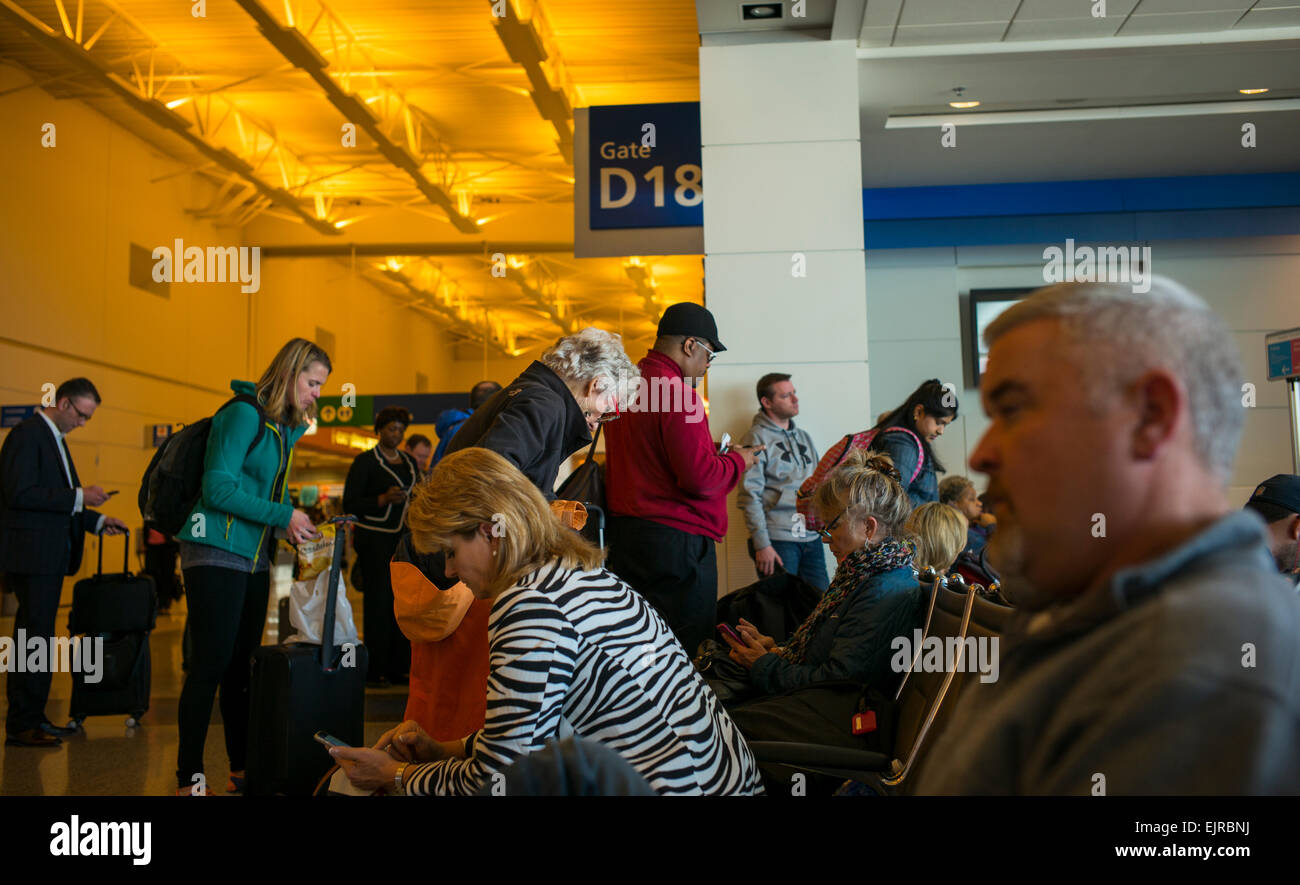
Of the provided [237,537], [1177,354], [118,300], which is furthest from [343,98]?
[1177,354]

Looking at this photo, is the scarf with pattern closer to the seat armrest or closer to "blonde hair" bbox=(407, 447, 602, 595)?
the seat armrest

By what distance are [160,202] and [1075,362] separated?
15.1 meters

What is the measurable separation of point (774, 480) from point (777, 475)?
0.17ft

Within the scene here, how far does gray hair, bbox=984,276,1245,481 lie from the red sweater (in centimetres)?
264

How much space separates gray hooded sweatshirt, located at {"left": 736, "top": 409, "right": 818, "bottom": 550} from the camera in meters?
4.95

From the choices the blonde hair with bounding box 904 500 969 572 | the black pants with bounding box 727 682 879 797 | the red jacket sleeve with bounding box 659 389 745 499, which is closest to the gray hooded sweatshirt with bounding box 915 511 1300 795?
the black pants with bounding box 727 682 879 797

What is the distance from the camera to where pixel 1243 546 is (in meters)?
0.61

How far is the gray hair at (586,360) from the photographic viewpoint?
2.90 meters

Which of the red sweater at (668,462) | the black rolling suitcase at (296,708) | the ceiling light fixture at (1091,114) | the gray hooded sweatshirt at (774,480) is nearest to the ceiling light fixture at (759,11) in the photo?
the ceiling light fixture at (1091,114)

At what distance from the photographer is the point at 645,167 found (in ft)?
18.7

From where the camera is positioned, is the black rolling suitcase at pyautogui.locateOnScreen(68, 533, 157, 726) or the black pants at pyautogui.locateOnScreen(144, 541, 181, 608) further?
the black pants at pyautogui.locateOnScreen(144, 541, 181, 608)

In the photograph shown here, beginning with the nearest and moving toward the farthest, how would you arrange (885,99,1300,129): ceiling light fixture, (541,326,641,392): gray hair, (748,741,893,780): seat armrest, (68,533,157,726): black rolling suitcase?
1. (748,741,893,780): seat armrest
2. (541,326,641,392): gray hair
3. (68,533,157,726): black rolling suitcase
4. (885,99,1300,129): ceiling light fixture
